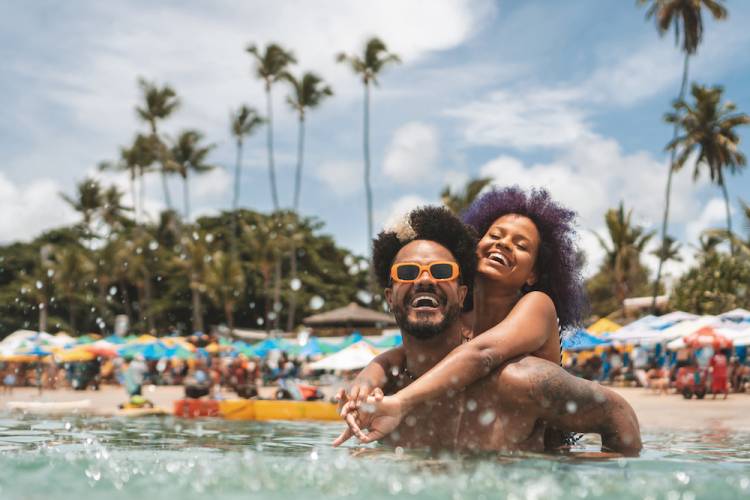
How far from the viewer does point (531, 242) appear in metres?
4.35

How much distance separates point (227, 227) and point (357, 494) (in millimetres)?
59935

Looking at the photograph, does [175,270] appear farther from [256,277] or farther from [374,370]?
[374,370]

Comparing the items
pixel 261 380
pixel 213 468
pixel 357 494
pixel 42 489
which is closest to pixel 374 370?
pixel 213 468

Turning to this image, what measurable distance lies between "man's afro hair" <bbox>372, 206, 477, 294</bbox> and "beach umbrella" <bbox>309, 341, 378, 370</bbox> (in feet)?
52.0

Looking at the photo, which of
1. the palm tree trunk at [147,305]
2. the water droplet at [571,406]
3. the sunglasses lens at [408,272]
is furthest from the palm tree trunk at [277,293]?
the water droplet at [571,406]

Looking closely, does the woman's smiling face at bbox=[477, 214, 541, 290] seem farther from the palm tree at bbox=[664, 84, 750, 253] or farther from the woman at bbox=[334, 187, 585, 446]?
the palm tree at bbox=[664, 84, 750, 253]

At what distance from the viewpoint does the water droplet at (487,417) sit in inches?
156

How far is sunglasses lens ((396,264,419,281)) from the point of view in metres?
4.01

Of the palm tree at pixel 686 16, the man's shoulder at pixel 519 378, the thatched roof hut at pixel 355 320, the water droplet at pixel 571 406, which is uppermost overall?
the palm tree at pixel 686 16

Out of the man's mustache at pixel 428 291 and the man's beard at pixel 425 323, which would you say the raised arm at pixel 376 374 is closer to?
the man's beard at pixel 425 323

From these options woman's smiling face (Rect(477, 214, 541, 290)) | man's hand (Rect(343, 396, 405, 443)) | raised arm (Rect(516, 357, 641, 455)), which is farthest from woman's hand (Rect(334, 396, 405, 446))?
woman's smiling face (Rect(477, 214, 541, 290))

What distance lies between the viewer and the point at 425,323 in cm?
397

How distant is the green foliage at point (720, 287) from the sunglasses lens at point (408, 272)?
33.1m

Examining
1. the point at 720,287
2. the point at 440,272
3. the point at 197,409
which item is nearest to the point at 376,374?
the point at 440,272
